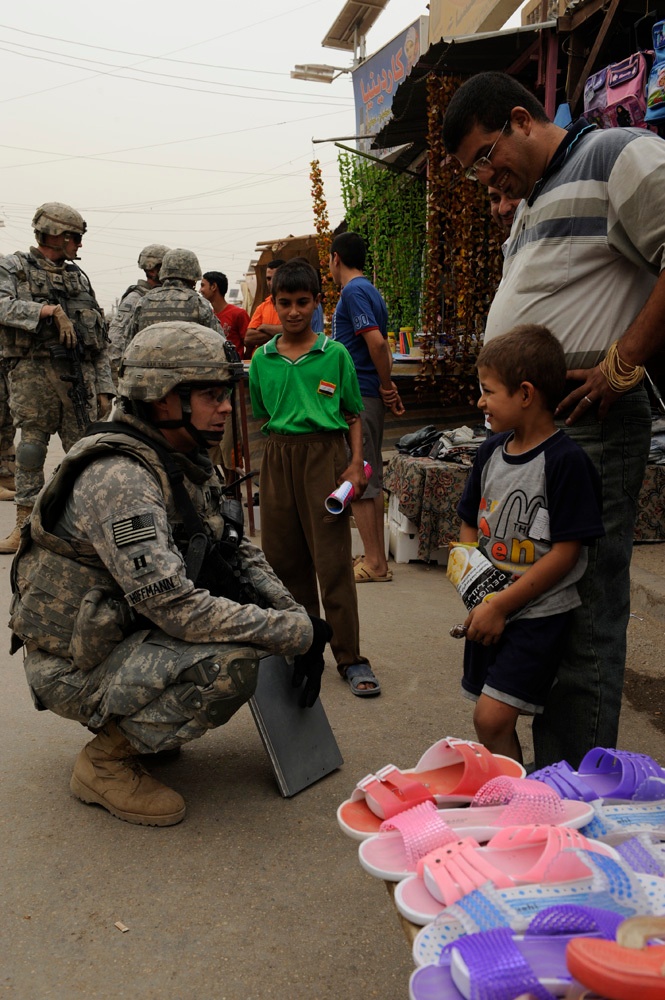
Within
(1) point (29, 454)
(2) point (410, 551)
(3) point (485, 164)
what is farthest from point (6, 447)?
(3) point (485, 164)

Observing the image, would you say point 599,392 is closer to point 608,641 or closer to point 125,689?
point 608,641

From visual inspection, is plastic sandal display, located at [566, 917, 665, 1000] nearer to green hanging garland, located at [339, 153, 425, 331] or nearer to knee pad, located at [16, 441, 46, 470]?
knee pad, located at [16, 441, 46, 470]

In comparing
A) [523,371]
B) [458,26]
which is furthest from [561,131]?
[458,26]

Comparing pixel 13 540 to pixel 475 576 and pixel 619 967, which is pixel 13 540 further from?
pixel 619 967

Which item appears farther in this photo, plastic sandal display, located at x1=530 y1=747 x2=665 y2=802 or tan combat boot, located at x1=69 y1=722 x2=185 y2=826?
tan combat boot, located at x1=69 y1=722 x2=185 y2=826

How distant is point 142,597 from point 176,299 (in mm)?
4282

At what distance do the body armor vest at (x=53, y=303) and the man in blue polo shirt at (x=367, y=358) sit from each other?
1.98 meters

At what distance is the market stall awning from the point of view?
236 inches

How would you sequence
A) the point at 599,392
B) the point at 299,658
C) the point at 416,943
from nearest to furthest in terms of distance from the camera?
1. the point at 416,943
2. the point at 599,392
3. the point at 299,658

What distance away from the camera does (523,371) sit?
225 cm

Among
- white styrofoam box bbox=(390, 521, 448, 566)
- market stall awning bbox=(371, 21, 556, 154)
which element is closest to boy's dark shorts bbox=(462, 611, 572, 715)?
white styrofoam box bbox=(390, 521, 448, 566)

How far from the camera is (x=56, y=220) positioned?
19.0 ft

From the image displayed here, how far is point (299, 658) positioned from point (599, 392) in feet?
4.44

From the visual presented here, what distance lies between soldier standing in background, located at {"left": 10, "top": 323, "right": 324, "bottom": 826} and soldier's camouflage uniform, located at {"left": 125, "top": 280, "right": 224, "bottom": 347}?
3.62m
